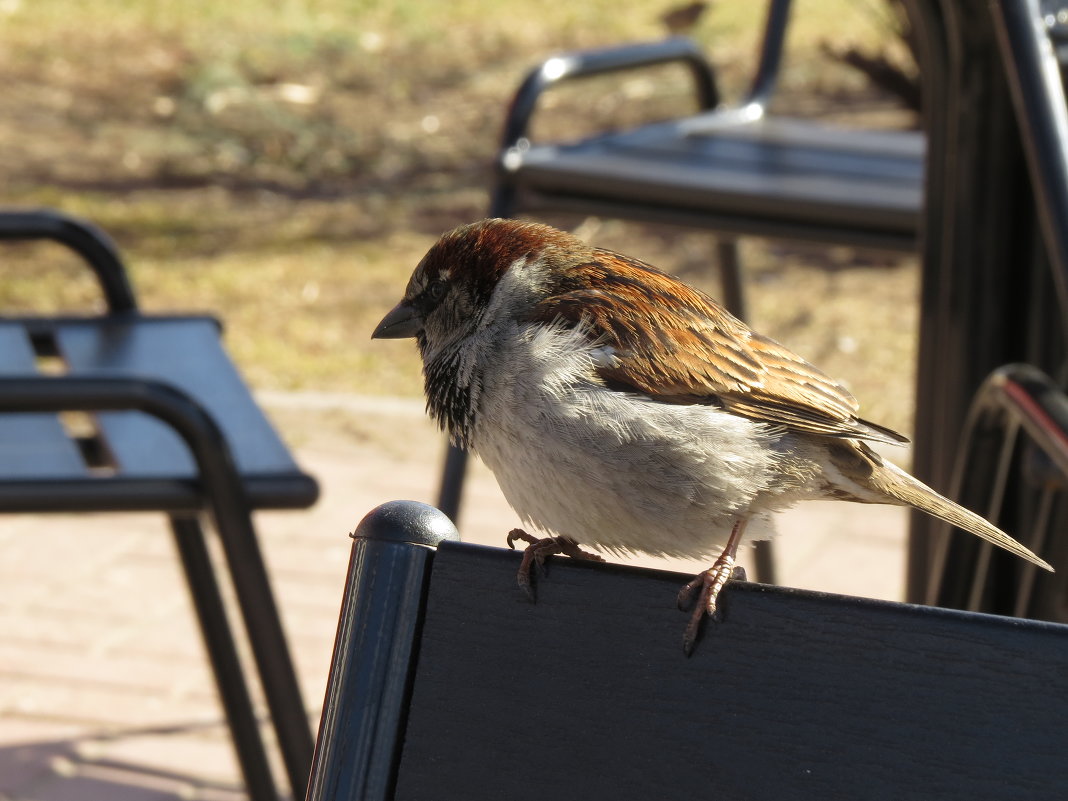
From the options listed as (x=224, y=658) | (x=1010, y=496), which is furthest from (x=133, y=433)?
(x=1010, y=496)

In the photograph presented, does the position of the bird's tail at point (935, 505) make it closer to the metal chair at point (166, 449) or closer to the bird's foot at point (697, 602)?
the bird's foot at point (697, 602)

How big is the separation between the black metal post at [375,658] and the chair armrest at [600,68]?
2.33 meters

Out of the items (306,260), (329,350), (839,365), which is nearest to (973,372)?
(839,365)

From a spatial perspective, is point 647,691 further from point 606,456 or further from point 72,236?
point 72,236

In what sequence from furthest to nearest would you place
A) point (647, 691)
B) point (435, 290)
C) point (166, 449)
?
point (166, 449) < point (435, 290) < point (647, 691)

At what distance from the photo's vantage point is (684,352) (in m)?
1.64

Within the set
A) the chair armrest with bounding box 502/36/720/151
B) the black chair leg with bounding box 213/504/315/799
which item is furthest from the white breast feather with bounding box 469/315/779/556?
the chair armrest with bounding box 502/36/720/151

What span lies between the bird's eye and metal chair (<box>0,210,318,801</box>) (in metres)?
0.49

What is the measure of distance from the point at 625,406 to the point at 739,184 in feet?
5.42

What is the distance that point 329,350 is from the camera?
580 centimetres

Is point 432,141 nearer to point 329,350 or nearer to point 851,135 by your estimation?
point 329,350

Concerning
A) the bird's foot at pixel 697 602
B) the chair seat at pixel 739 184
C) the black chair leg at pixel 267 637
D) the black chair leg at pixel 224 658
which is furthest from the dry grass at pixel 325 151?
the bird's foot at pixel 697 602

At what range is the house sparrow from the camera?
1534 millimetres

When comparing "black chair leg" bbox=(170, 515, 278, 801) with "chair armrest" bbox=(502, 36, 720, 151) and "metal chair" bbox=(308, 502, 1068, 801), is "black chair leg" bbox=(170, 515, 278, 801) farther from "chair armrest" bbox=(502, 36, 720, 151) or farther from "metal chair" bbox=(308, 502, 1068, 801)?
"metal chair" bbox=(308, 502, 1068, 801)
